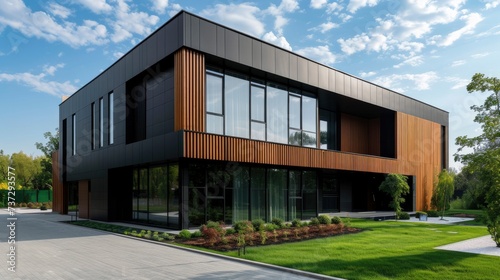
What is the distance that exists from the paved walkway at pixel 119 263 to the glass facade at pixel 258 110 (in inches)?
283

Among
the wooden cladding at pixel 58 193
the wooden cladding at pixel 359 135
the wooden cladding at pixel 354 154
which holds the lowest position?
the wooden cladding at pixel 58 193

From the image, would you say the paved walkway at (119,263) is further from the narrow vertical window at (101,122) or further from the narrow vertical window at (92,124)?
the narrow vertical window at (92,124)

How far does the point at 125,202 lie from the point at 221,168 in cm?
790

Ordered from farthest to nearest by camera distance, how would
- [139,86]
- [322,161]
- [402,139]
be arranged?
1. [402,139]
2. [322,161]
3. [139,86]

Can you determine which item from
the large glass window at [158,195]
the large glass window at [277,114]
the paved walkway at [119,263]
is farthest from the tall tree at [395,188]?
the paved walkway at [119,263]

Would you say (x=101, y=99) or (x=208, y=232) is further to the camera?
(x=101, y=99)

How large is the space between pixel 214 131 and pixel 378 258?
9831mm

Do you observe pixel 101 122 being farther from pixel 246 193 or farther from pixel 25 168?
pixel 25 168

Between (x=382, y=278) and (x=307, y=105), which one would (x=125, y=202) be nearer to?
(x=307, y=105)

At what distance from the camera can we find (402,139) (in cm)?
3056

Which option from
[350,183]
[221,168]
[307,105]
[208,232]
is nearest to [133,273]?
[208,232]

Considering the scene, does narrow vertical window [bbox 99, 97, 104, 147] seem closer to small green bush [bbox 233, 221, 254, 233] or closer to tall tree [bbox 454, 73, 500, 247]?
small green bush [bbox 233, 221, 254, 233]

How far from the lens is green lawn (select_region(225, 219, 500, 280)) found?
8.83 meters

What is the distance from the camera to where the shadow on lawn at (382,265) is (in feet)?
28.7
